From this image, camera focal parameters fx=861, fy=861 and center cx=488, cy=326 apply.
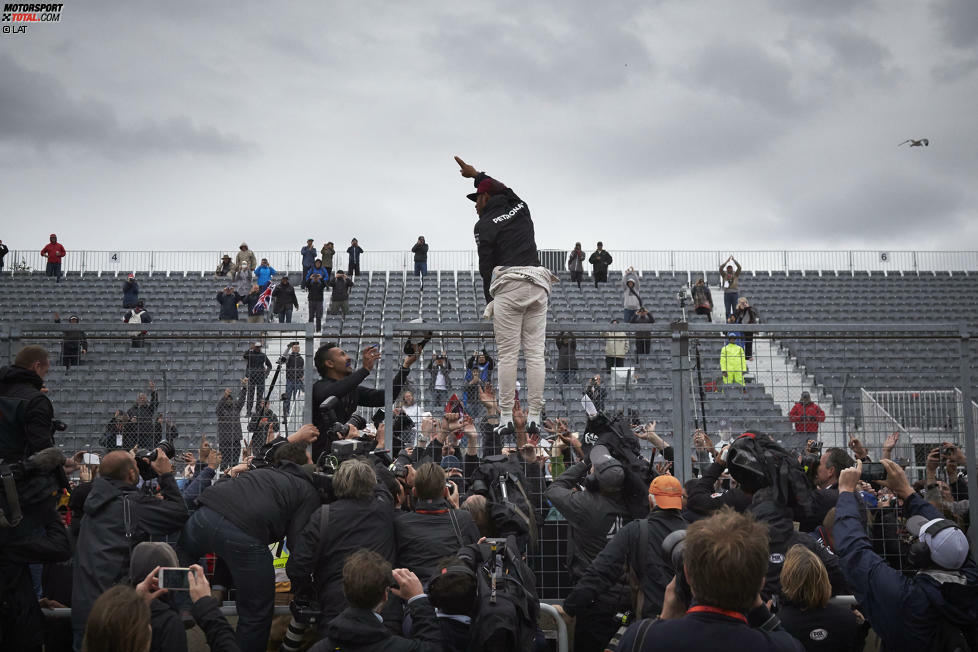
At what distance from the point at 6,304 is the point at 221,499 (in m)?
22.5

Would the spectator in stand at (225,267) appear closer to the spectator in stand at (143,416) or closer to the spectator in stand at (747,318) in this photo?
the spectator in stand at (747,318)

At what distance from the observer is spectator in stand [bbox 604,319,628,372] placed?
659 cm

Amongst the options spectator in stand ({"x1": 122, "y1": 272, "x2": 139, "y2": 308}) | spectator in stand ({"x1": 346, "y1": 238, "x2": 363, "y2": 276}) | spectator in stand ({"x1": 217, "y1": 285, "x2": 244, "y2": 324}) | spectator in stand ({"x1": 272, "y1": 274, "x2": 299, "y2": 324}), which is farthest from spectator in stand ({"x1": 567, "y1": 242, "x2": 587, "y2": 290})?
spectator in stand ({"x1": 122, "y1": 272, "x2": 139, "y2": 308})

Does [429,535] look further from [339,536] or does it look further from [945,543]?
[945,543]

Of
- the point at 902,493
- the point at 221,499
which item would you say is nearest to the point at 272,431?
the point at 221,499

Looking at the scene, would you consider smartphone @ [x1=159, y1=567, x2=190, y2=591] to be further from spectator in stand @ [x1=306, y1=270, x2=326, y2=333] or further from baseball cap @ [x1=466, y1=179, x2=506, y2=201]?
spectator in stand @ [x1=306, y1=270, x2=326, y2=333]

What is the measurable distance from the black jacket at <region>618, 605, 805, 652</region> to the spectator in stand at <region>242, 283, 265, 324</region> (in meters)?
17.9

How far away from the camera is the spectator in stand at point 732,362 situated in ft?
21.6

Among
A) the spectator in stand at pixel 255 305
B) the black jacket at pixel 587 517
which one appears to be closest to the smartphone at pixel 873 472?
the black jacket at pixel 587 517

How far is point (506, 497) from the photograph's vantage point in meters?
5.62

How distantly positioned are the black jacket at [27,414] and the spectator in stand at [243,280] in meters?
18.7

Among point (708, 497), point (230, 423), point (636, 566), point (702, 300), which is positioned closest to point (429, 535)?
point (636, 566)

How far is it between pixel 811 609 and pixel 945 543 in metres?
0.78

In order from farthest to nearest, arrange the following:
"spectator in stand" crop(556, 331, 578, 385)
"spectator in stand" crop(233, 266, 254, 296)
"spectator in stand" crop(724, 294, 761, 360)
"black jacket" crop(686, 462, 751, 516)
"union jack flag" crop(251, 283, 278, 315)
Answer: "spectator in stand" crop(233, 266, 254, 296), "union jack flag" crop(251, 283, 278, 315), "spectator in stand" crop(556, 331, 578, 385), "spectator in stand" crop(724, 294, 761, 360), "black jacket" crop(686, 462, 751, 516)
